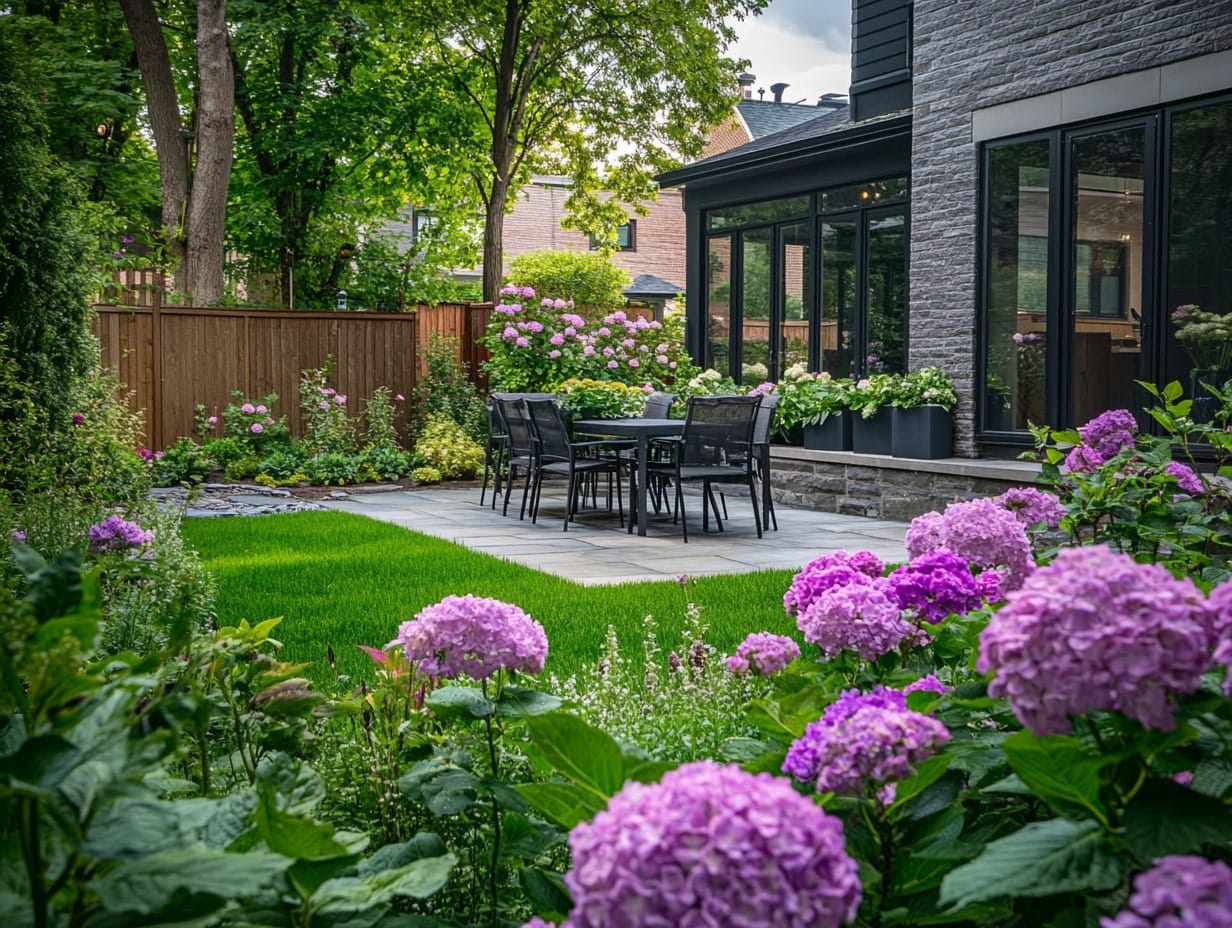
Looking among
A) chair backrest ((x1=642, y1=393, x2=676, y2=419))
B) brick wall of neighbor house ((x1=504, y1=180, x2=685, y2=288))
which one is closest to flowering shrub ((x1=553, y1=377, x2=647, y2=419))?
chair backrest ((x1=642, y1=393, x2=676, y2=419))

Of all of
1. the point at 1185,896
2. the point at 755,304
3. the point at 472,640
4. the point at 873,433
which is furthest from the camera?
the point at 755,304

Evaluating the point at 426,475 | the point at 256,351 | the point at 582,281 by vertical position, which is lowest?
the point at 426,475

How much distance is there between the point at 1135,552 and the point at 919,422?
6.49 m

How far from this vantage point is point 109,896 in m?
0.91

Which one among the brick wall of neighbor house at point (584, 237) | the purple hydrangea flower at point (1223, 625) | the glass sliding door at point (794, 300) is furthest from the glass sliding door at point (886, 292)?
the brick wall of neighbor house at point (584, 237)

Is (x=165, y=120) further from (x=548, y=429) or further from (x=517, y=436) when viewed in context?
(x=548, y=429)

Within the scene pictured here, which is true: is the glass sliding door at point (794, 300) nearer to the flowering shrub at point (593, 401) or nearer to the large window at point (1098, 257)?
the flowering shrub at point (593, 401)

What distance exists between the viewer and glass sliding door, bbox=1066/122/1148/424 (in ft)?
26.5

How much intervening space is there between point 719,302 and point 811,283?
1591 mm

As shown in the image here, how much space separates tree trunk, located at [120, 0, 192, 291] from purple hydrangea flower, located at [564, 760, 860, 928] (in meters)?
13.8

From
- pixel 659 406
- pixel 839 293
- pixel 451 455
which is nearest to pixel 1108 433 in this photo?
pixel 659 406

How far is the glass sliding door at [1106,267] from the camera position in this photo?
26.5 feet

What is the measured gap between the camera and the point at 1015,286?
8961mm

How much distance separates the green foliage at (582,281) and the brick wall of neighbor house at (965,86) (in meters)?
8.25
